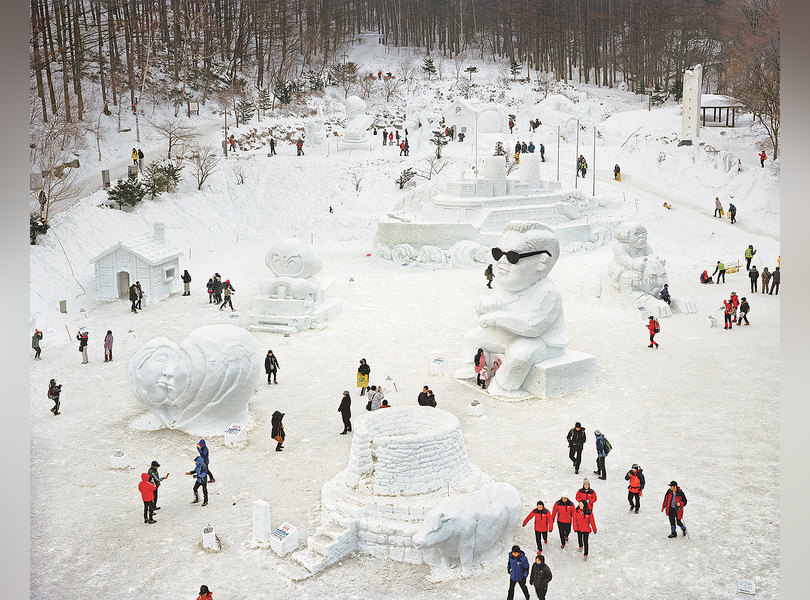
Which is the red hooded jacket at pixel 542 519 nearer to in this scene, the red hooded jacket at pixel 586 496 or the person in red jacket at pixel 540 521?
the person in red jacket at pixel 540 521

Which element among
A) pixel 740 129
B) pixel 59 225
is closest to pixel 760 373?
A: pixel 59 225

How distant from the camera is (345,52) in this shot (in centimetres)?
5309

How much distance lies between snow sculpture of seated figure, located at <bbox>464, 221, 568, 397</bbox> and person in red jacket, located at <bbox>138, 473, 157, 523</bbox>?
222 inches

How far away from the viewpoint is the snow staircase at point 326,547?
29.1ft

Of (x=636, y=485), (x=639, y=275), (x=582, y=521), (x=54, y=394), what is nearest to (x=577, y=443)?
(x=636, y=485)

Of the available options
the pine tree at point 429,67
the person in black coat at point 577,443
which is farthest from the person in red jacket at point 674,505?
the pine tree at point 429,67

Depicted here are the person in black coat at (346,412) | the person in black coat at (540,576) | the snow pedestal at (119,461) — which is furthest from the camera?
the person in black coat at (346,412)

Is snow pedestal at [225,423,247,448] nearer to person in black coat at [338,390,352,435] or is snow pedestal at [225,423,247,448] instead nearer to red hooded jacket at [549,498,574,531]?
person in black coat at [338,390,352,435]

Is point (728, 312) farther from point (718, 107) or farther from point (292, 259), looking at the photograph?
point (718, 107)

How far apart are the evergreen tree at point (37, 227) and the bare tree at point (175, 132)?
825cm

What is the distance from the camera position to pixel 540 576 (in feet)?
26.5

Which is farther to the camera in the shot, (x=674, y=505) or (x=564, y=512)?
(x=674, y=505)

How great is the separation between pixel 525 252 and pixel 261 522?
5.89m
